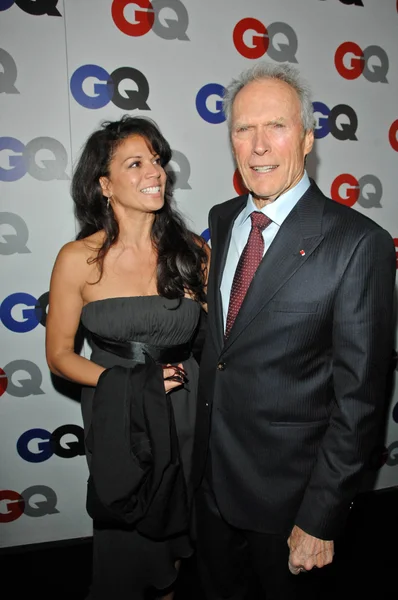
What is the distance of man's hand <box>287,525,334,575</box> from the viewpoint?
1241mm

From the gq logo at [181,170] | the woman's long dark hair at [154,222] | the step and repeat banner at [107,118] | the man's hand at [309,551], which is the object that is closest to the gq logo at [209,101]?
the step and repeat banner at [107,118]

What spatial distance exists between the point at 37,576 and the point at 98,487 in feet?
4.04

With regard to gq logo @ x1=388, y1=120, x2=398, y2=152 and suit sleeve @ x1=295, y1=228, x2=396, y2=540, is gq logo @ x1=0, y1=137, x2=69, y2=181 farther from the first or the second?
gq logo @ x1=388, y1=120, x2=398, y2=152

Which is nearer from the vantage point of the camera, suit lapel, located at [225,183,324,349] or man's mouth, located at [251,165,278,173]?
suit lapel, located at [225,183,324,349]

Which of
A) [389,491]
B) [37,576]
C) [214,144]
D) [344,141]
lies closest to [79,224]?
[214,144]

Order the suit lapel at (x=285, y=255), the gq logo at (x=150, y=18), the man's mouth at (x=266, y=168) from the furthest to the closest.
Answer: the gq logo at (x=150, y=18), the man's mouth at (x=266, y=168), the suit lapel at (x=285, y=255)

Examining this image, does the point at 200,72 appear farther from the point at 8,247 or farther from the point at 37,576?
the point at 37,576

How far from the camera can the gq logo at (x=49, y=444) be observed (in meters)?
2.40

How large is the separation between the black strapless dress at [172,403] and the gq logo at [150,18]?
1.39 meters

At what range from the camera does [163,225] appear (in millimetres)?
1989

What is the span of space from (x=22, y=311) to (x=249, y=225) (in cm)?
135

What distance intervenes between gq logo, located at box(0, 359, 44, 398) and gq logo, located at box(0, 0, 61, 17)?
1698 mm

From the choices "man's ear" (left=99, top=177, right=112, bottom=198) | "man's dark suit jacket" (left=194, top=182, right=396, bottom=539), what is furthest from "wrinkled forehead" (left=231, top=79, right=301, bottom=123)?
"man's ear" (left=99, top=177, right=112, bottom=198)

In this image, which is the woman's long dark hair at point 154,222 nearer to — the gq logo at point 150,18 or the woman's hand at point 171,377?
the woman's hand at point 171,377
